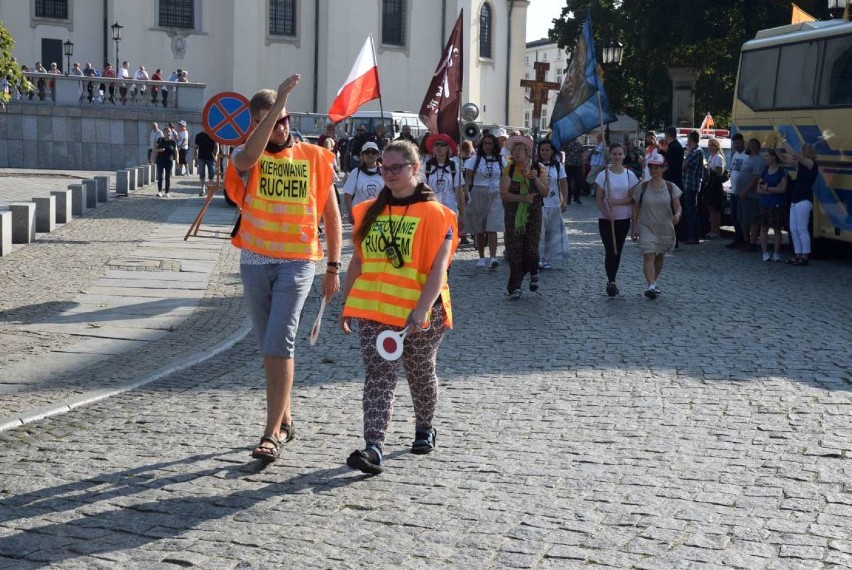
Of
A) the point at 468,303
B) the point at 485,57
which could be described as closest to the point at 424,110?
the point at 468,303

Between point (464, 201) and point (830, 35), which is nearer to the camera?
point (464, 201)

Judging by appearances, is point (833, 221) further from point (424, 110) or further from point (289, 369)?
point (289, 369)

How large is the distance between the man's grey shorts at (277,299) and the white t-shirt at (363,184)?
7.05 meters

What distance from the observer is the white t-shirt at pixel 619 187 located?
1367 centimetres

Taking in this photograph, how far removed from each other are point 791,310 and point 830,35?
741 centimetres

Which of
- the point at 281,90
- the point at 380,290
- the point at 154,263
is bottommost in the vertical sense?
the point at 154,263

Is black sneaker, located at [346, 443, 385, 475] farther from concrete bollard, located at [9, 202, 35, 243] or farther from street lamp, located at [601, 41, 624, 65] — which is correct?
street lamp, located at [601, 41, 624, 65]

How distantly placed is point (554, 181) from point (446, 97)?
442 cm

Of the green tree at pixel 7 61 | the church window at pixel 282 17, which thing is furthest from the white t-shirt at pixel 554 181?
the church window at pixel 282 17

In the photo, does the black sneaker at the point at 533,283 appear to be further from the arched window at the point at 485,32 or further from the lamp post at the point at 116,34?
the arched window at the point at 485,32

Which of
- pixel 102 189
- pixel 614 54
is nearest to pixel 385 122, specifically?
pixel 614 54

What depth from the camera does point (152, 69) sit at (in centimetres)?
5547

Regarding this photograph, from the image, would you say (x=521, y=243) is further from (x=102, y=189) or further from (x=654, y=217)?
(x=102, y=189)

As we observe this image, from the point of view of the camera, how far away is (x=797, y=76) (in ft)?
64.5
